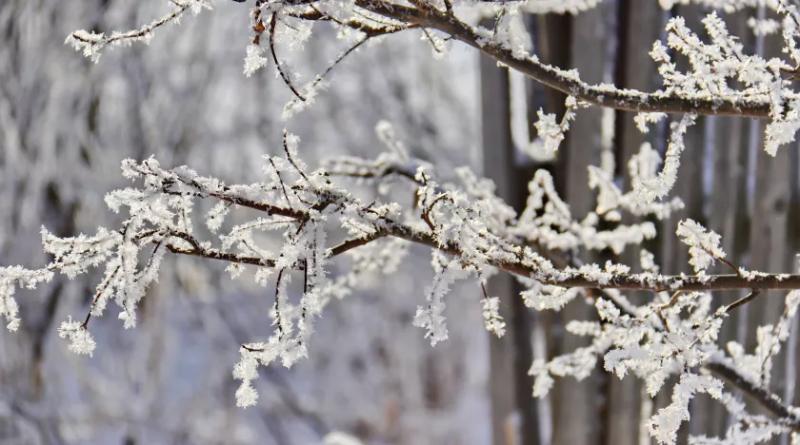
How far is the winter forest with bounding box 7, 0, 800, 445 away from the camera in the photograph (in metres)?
1.10

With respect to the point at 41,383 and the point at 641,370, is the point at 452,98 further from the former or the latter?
the point at 641,370

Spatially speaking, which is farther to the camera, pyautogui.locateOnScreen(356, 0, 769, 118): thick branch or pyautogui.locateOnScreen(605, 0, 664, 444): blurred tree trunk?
pyautogui.locateOnScreen(605, 0, 664, 444): blurred tree trunk

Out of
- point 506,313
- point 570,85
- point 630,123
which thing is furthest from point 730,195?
point 570,85

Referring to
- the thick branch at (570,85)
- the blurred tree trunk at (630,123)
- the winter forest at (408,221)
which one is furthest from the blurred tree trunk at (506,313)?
the thick branch at (570,85)

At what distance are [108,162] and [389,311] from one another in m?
3.24

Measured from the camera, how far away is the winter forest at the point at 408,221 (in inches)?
43.2

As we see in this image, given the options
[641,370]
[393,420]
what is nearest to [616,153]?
[641,370]

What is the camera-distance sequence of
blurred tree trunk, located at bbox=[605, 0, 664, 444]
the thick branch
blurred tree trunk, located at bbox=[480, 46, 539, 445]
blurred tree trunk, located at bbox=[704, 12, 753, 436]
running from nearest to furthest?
the thick branch → blurred tree trunk, located at bbox=[704, 12, 753, 436] → blurred tree trunk, located at bbox=[605, 0, 664, 444] → blurred tree trunk, located at bbox=[480, 46, 539, 445]

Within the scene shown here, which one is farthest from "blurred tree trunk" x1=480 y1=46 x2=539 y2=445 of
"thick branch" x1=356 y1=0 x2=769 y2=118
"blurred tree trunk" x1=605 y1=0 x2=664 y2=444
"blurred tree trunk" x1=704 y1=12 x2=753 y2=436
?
"thick branch" x1=356 y1=0 x2=769 y2=118

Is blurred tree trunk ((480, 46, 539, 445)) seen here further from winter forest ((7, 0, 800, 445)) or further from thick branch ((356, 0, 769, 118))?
thick branch ((356, 0, 769, 118))

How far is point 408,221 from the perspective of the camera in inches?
67.7

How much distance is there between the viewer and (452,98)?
8195mm

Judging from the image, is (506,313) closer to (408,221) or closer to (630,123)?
(630,123)

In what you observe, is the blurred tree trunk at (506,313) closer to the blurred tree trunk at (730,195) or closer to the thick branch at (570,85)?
the blurred tree trunk at (730,195)
